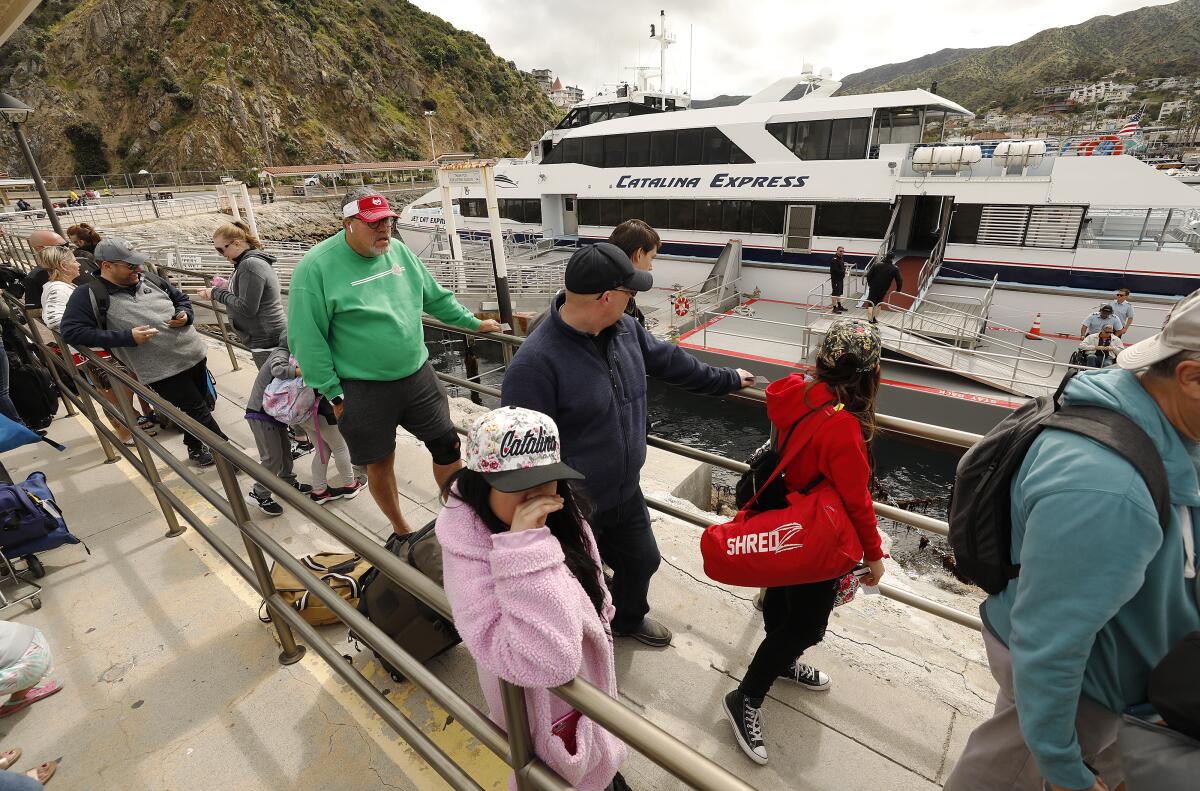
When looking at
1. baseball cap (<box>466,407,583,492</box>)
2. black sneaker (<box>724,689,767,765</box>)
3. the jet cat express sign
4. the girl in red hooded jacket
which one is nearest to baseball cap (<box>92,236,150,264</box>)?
baseball cap (<box>466,407,583,492</box>)

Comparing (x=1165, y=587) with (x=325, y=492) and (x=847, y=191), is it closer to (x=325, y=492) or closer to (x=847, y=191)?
(x=325, y=492)

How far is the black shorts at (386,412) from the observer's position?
2.66 meters

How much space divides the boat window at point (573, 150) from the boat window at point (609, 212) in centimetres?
147

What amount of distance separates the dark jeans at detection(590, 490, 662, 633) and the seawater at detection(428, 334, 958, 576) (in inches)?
201

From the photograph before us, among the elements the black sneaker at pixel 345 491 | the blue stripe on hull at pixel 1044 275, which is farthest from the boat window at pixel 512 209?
the black sneaker at pixel 345 491

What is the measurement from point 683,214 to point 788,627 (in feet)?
38.3

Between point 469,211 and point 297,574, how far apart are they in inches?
669

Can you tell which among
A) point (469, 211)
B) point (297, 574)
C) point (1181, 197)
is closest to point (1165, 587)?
point (297, 574)

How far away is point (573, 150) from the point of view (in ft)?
46.4

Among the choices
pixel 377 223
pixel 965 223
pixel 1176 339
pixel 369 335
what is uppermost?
pixel 377 223

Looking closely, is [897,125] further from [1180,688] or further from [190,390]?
[1180,688]

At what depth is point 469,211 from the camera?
1719 centimetres

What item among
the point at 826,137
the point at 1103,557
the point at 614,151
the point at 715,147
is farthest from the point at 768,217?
the point at 1103,557

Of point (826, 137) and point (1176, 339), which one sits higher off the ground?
point (826, 137)
